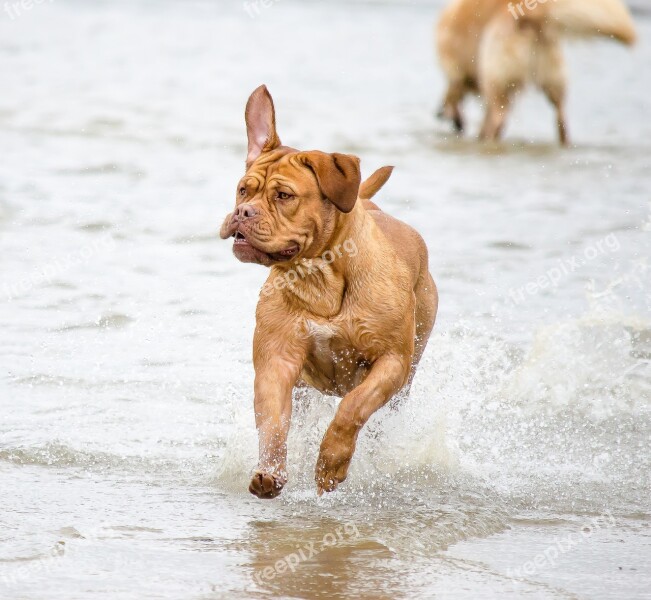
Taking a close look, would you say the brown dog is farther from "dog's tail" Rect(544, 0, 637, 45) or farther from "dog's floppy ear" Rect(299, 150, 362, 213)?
"dog's tail" Rect(544, 0, 637, 45)

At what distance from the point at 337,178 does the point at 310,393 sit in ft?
4.30

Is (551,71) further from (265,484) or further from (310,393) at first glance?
(265,484)

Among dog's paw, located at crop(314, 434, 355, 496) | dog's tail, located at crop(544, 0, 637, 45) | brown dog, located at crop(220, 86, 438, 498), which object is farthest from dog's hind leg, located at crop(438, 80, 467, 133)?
dog's paw, located at crop(314, 434, 355, 496)

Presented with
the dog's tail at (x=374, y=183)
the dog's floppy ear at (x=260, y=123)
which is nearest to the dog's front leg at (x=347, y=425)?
the dog's floppy ear at (x=260, y=123)

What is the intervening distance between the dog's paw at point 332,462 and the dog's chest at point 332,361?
37 cm

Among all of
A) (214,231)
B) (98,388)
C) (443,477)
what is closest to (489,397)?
(443,477)

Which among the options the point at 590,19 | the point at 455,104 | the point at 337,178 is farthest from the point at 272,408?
the point at 455,104

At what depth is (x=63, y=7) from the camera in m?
30.4

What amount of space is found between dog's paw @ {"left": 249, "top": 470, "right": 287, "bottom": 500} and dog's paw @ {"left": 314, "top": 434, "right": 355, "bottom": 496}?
0.28 metres

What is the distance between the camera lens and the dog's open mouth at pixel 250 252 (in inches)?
196

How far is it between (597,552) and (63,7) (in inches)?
1077

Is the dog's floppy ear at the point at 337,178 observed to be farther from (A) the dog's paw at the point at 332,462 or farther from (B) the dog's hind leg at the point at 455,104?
(B) the dog's hind leg at the point at 455,104

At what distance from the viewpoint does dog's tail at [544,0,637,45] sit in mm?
14531

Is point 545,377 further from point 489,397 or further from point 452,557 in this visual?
point 452,557
